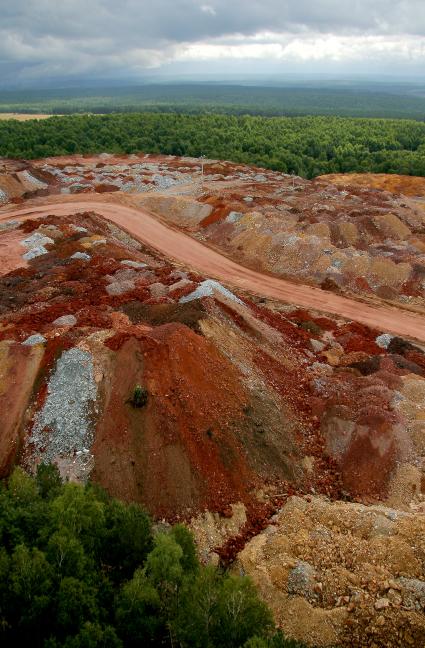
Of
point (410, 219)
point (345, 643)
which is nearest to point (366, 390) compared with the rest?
point (345, 643)

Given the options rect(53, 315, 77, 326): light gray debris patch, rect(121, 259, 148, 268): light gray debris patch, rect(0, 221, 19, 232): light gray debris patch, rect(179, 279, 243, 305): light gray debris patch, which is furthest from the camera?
rect(0, 221, 19, 232): light gray debris patch

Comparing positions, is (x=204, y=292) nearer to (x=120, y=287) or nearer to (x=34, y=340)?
(x=120, y=287)

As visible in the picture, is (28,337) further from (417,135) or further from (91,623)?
(417,135)

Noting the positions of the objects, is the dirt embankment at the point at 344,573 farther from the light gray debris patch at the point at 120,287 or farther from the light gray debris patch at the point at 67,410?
the light gray debris patch at the point at 120,287

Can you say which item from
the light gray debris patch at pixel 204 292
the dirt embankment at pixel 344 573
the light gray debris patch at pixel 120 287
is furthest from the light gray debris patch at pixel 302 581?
the light gray debris patch at pixel 120 287

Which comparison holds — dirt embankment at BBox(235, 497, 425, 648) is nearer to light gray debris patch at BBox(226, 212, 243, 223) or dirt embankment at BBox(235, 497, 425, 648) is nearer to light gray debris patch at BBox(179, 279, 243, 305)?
light gray debris patch at BBox(179, 279, 243, 305)

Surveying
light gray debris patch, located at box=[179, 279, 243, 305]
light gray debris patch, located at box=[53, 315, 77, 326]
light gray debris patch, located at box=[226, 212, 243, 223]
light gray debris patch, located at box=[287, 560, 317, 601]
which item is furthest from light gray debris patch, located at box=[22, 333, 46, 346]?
light gray debris patch, located at box=[226, 212, 243, 223]
